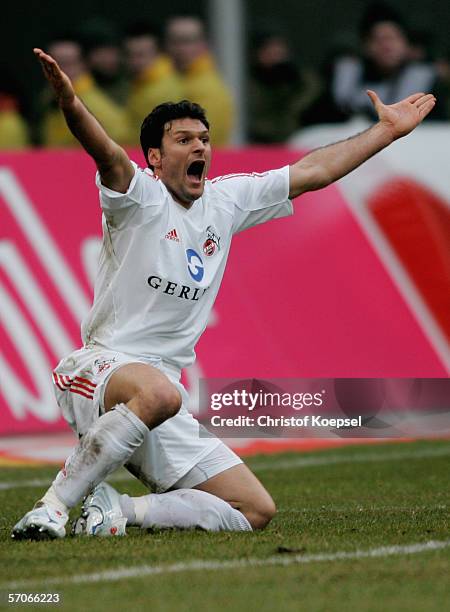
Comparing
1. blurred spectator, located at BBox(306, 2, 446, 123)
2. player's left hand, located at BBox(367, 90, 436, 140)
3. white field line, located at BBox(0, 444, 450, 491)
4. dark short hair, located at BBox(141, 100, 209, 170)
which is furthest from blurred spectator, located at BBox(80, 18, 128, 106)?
dark short hair, located at BBox(141, 100, 209, 170)

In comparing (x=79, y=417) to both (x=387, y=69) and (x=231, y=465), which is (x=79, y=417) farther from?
(x=387, y=69)

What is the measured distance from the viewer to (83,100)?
1177cm

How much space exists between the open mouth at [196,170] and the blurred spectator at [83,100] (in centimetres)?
533

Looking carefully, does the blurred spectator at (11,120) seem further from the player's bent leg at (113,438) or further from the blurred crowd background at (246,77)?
the player's bent leg at (113,438)

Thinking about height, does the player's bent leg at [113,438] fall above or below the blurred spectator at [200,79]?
below

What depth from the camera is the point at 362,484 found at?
27.7ft

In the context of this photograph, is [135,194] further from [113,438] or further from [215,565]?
[215,565]

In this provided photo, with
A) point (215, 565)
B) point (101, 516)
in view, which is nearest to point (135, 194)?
point (101, 516)

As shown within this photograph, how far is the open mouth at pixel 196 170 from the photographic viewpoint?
6410mm

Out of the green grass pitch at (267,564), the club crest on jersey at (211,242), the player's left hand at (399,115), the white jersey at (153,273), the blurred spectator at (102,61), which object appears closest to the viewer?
the green grass pitch at (267,564)

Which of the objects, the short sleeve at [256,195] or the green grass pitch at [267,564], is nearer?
the green grass pitch at [267,564]

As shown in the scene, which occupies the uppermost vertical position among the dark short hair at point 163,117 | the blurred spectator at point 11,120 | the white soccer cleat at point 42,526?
the blurred spectator at point 11,120

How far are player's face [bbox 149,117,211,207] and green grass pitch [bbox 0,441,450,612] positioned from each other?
139cm

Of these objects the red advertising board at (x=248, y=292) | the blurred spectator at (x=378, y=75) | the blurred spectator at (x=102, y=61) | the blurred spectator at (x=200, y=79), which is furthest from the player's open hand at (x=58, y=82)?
the blurred spectator at (x=102, y=61)
